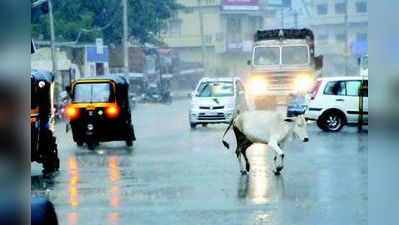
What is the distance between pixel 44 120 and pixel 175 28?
6706 cm

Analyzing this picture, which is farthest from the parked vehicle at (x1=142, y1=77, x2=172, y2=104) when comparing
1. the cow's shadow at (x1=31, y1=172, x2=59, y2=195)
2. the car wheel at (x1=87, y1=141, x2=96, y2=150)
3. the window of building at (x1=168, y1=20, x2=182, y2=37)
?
the cow's shadow at (x1=31, y1=172, x2=59, y2=195)

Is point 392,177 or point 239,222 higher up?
point 392,177

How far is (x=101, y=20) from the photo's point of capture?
61.9m

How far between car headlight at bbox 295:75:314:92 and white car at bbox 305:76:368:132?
8.17 metres

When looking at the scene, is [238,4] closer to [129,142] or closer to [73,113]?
[129,142]

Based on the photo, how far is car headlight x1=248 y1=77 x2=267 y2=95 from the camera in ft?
121

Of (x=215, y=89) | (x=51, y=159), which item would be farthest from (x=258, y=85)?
(x=51, y=159)

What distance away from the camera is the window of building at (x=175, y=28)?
83875 millimetres

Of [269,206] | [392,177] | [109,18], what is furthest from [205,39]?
[392,177]

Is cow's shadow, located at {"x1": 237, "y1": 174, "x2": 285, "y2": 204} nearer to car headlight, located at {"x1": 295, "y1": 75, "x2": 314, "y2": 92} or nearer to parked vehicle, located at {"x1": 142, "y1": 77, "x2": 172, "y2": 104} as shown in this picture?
car headlight, located at {"x1": 295, "y1": 75, "x2": 314, "y2": 92}

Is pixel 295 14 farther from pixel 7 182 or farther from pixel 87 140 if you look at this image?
pixel 7 182

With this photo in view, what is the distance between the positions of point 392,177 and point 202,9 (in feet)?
259

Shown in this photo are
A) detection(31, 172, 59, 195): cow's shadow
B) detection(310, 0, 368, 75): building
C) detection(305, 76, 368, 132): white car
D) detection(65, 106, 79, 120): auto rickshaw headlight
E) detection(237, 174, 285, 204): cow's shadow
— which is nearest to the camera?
detection(237, 174, 285, 204): cow's shadow

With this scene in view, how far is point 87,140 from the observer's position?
24.2 m
